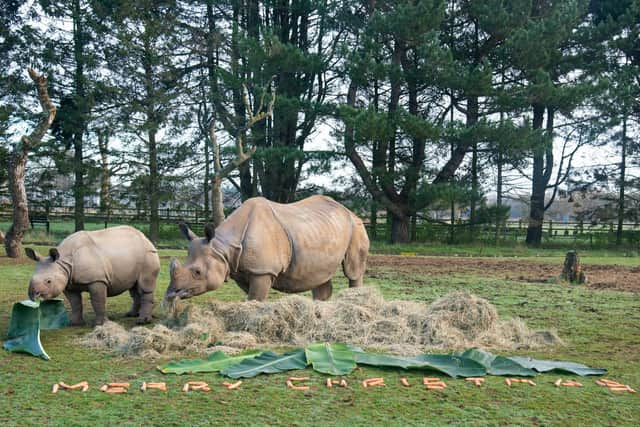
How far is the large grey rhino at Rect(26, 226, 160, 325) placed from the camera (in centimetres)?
634

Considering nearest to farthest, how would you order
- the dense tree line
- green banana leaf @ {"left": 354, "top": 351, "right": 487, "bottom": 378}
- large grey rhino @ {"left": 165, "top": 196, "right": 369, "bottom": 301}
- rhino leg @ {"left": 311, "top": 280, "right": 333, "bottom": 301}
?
1. green banana leaf @ {"left": 354, "top": 351, "right": 487, "bottom": 378}
2. large grey rhino @ {"left": 165, "top": 196, "right": 369, "bottom": 301}
3. rhino leg @ {"left": 311, "top": 280, "right": 333, "bottom": 301}
4. the dense tree line

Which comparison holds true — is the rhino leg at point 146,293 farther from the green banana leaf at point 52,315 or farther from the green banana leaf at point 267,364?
the green banana leaf at point 267,364

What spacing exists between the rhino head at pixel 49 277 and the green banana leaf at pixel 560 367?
4278mm

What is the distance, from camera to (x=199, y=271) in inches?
247

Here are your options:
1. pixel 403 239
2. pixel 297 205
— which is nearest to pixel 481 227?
pixel 403 239

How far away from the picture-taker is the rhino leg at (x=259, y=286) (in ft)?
21.9

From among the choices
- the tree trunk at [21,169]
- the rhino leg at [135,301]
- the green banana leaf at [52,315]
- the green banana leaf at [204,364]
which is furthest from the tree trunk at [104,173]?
the green banana leaf at [204,364]

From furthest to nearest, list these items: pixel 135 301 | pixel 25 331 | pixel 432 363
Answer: pixel 135 301
pixel 25 331
pixel 432 363

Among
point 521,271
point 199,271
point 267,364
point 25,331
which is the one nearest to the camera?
point 267,364

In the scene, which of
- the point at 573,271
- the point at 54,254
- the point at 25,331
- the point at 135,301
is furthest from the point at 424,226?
the point at 25,331

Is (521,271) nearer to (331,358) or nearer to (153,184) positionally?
(331,358)

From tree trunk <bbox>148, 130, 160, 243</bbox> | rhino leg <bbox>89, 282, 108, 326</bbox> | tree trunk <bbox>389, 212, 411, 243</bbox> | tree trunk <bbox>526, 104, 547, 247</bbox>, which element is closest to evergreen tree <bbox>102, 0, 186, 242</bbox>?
tree trunk <bbox>148, 130, 160, 243</bbox>

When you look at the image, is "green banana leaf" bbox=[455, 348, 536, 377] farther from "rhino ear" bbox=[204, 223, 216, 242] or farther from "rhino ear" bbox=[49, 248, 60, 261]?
"rhino ear" bbox=[49, 248, 60, 261]

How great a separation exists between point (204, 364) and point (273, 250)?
2.01 m
